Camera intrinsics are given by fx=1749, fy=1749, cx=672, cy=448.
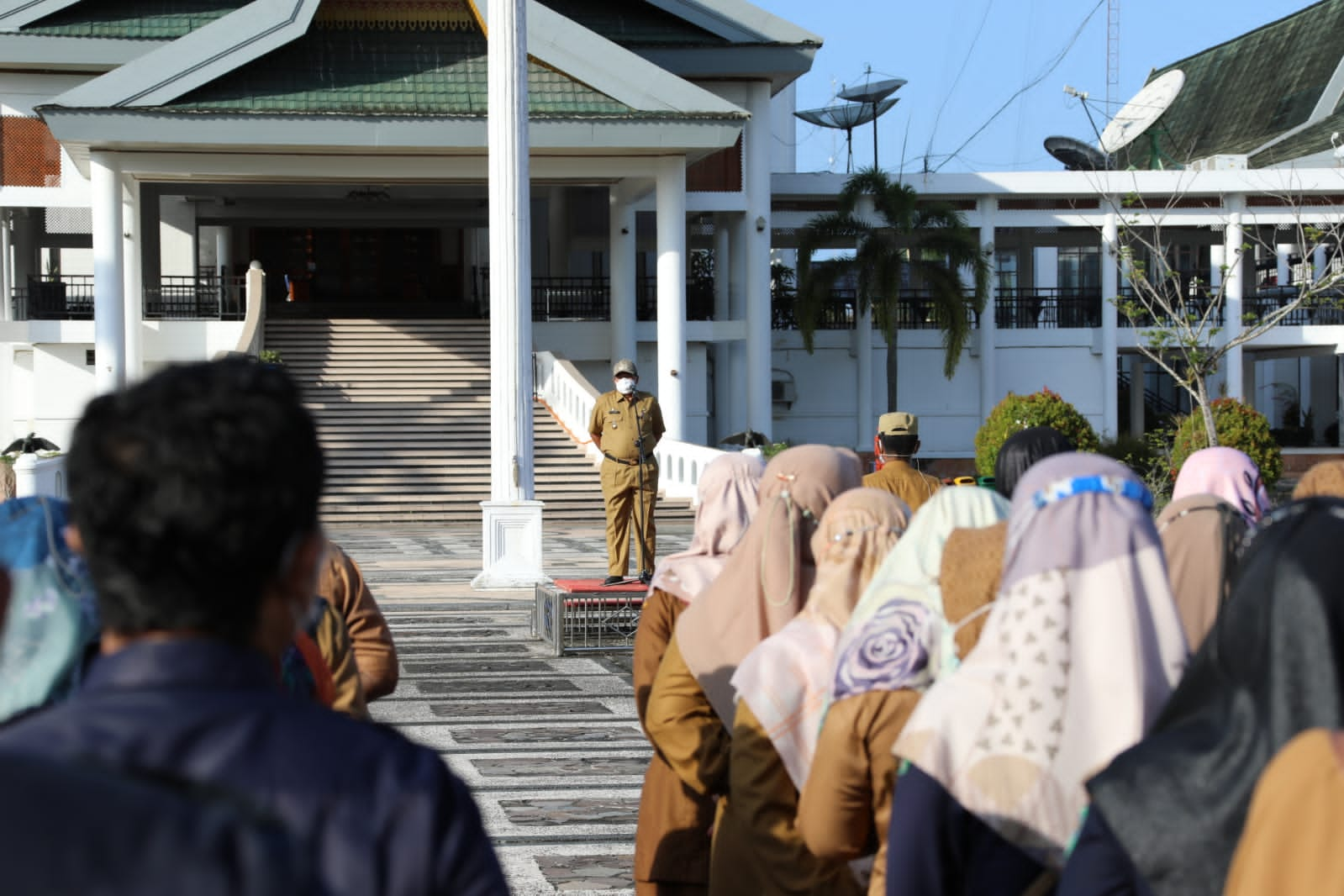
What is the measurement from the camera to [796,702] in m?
3.88

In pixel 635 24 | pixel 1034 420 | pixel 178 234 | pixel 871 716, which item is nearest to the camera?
pixel 871 716

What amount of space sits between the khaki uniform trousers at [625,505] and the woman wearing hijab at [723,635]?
10194 mm

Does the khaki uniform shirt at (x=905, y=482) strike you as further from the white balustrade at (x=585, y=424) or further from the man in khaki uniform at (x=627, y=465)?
the white balustrade at (x=585, y=424)

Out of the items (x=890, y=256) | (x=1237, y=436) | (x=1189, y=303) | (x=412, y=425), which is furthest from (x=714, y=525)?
→ (x=1189, y=303)

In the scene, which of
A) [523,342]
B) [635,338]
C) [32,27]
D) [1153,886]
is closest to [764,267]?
[635,338]

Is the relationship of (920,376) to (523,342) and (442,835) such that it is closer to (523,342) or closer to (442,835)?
(523,342)

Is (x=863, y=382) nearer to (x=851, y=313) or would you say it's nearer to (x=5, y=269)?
(x=851, y=313)

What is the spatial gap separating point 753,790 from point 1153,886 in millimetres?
1529

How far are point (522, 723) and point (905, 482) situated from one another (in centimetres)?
313

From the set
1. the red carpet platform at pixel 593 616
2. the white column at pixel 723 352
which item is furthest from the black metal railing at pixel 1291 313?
the red carpet platform at pixel 593 616

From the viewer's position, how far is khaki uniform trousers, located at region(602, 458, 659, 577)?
14.8 m

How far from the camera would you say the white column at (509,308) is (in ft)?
52.4

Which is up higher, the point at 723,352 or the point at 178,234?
the point at 178,234

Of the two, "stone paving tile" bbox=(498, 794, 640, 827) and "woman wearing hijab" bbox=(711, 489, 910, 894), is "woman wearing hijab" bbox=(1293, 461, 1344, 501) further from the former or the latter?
"stone paving tile" bbox=(498, 794, 640, 827)
